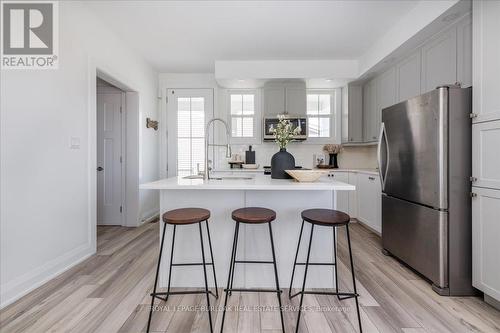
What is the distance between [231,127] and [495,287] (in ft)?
13.1

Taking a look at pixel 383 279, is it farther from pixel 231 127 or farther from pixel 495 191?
pixel 231 127

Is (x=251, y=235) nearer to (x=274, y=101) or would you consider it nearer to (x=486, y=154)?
(x=486, y=154)

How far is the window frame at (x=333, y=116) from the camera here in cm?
469

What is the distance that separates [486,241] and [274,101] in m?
3.39

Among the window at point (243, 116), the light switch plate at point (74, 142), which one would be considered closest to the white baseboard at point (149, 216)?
the light switch plate at point (74, 142)

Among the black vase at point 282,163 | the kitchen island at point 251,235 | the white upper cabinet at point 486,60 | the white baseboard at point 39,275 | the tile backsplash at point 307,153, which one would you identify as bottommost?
the white baseboard at point 39,275

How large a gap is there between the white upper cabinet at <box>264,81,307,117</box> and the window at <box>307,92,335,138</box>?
34 centimetres

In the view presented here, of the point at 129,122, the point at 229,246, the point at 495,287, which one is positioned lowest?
the point at 495,287

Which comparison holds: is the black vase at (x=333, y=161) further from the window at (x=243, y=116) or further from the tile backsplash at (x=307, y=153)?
the window at (x=243, y=116)

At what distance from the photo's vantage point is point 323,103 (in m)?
4.73

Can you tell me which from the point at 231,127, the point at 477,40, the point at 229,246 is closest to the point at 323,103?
the point at 231,127

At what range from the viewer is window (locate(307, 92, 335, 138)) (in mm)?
4711

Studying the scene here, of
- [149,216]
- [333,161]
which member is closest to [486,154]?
[333,161]

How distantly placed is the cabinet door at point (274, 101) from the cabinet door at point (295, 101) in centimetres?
9
